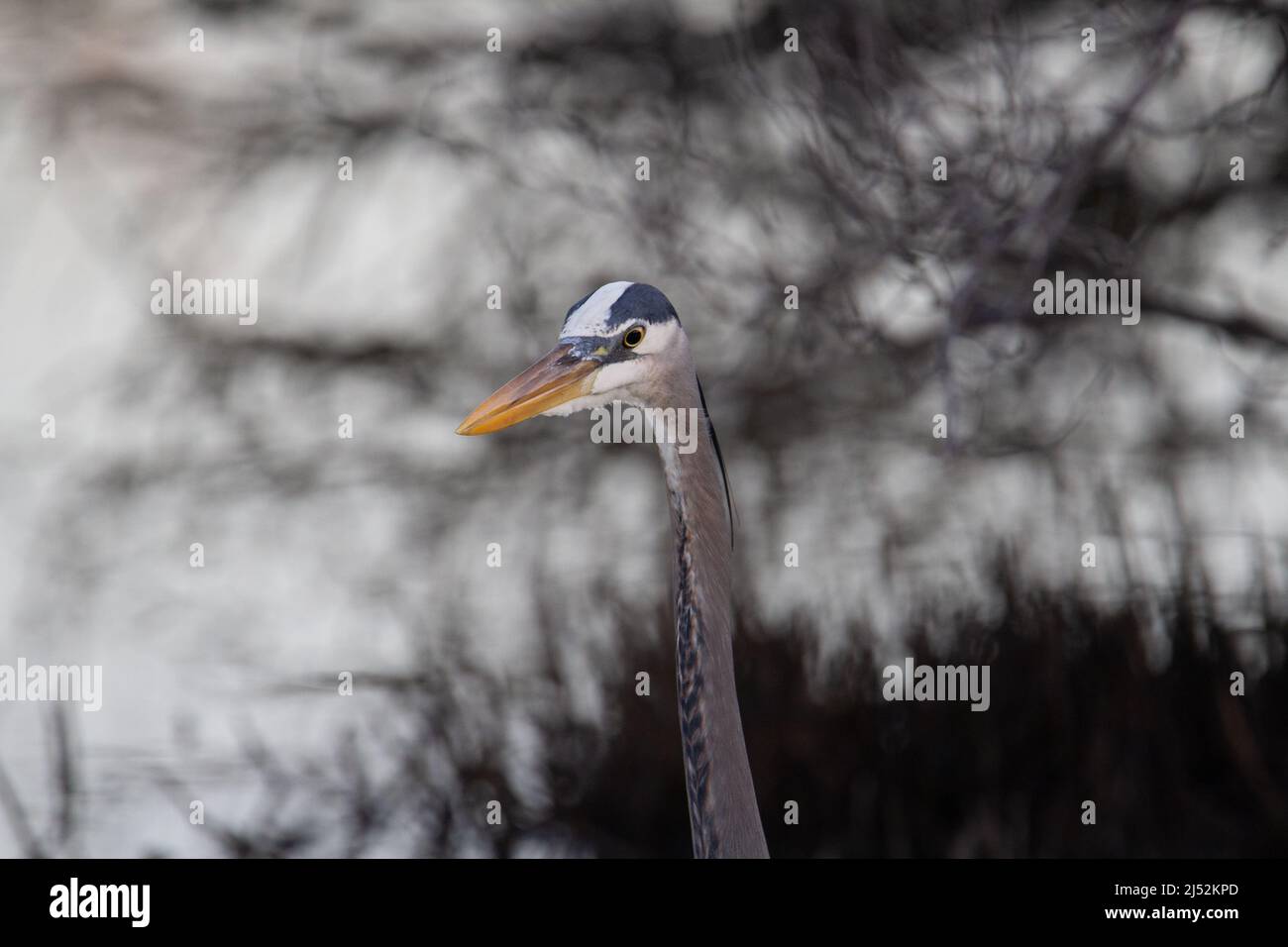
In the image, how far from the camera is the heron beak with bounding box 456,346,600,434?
9.66ft

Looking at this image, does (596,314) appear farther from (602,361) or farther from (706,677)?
(706,677)

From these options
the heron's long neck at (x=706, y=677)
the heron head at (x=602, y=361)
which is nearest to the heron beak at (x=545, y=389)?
the heron head at (x=602, y=361)

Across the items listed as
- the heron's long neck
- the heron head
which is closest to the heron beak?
the heron head

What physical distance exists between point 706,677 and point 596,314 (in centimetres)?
69

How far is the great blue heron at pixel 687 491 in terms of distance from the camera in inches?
110

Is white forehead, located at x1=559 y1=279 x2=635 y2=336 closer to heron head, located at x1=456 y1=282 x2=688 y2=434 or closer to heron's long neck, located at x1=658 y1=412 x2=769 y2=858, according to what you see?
heron head, located at x1=456 y1=282 x2=688 y2=434

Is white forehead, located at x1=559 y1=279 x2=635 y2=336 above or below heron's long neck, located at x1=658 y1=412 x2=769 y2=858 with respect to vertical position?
above

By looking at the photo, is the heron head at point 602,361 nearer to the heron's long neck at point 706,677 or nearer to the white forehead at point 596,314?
the white forehead at point 596,314

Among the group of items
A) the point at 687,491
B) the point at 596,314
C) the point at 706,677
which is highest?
the point at 596,314

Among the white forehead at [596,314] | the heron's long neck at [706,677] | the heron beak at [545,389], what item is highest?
the white forehead at [596,314]

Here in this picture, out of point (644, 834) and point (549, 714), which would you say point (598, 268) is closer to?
point (549, 714)

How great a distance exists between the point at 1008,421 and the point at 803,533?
78 cm

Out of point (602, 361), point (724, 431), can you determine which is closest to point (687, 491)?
point (602, 361)

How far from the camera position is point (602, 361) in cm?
294
